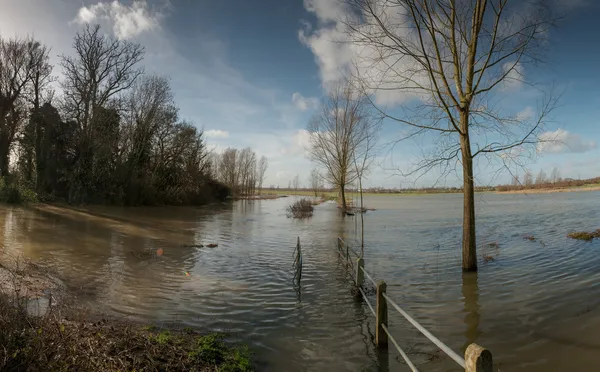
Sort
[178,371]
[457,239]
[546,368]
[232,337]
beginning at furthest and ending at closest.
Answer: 1. [457,239]
2. [232,337]
3. [546,368]
4. [178,371]

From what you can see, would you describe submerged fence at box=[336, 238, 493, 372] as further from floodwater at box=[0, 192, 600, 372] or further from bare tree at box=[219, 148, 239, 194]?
bare tree at box=[219, 148, 239, 194]

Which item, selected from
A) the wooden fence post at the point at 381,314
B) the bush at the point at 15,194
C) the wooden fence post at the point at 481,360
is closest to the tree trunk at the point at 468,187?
the wooden fence post at the point at 381,314

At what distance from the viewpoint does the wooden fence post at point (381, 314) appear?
17.2 ft

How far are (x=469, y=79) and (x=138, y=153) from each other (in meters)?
33.1

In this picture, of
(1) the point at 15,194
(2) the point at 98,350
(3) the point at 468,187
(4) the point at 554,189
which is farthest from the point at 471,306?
(4) the point at 554,189

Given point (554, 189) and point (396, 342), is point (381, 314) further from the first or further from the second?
point (554, 189)

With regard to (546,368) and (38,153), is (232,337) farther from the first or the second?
(38,153)

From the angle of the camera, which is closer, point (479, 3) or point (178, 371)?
point (178, 371)

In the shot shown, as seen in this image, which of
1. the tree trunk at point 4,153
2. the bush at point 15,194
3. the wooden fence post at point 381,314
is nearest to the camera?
the wooden fence post at point 381,314

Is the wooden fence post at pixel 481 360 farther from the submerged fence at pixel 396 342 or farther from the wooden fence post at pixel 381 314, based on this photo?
the wooden fence post at pixel 381 314

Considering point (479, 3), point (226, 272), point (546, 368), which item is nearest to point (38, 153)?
point (226, 272)

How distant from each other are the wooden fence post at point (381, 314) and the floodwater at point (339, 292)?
0.66ft

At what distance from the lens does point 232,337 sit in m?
5.92

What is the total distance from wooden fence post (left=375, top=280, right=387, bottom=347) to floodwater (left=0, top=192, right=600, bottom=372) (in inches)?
7.9
